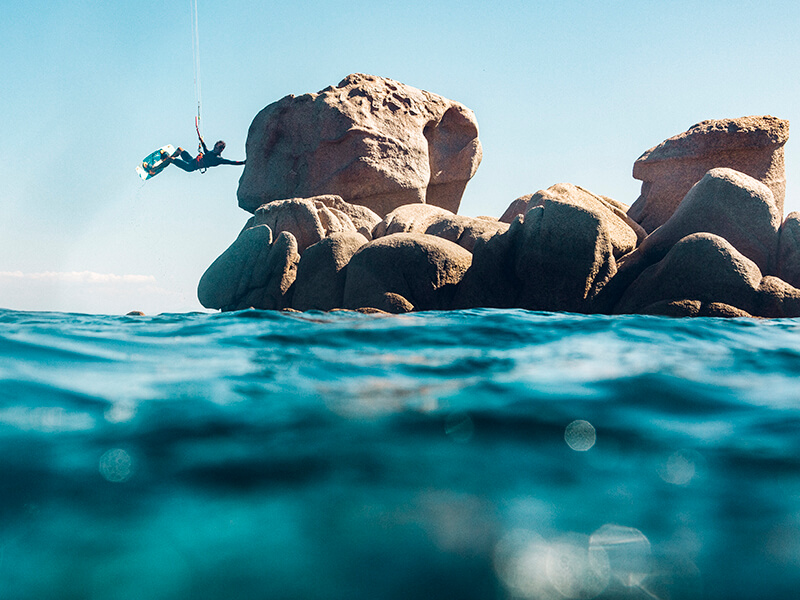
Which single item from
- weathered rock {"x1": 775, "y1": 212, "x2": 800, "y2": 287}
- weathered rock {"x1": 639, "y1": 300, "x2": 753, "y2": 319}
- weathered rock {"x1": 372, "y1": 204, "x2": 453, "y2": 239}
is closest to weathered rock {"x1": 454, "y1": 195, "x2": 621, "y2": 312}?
weathered rock {"x1": 639, "y1": 300, "x2": 753, "y2": 319}

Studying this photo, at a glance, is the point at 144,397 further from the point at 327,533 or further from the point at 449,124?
the point at 449,124

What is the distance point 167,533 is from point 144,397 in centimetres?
101

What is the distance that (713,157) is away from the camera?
12797 millimetres

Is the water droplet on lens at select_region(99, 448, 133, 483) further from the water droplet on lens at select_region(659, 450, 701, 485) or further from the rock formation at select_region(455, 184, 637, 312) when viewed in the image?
the rock formation at select_region(455, 184, 637, 312)

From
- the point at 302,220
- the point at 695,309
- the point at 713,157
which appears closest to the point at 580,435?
the point at 695,309

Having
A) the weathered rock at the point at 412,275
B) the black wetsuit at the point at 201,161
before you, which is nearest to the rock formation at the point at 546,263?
the weathered rock at the point at 412,275

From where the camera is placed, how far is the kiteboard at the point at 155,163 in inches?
749

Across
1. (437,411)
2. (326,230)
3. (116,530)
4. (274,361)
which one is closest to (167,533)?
(116,530)

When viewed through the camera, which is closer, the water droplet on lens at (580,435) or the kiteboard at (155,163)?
the water droplet on lens at (580,435)

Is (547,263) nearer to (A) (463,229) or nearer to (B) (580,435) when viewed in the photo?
(A) (463,229)

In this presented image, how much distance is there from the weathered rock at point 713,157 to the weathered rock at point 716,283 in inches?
258

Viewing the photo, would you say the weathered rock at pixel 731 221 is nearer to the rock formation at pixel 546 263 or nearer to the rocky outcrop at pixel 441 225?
the rock formation at pixel 546 263

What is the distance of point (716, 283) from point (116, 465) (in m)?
7.36

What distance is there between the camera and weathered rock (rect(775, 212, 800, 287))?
27.7 ft
